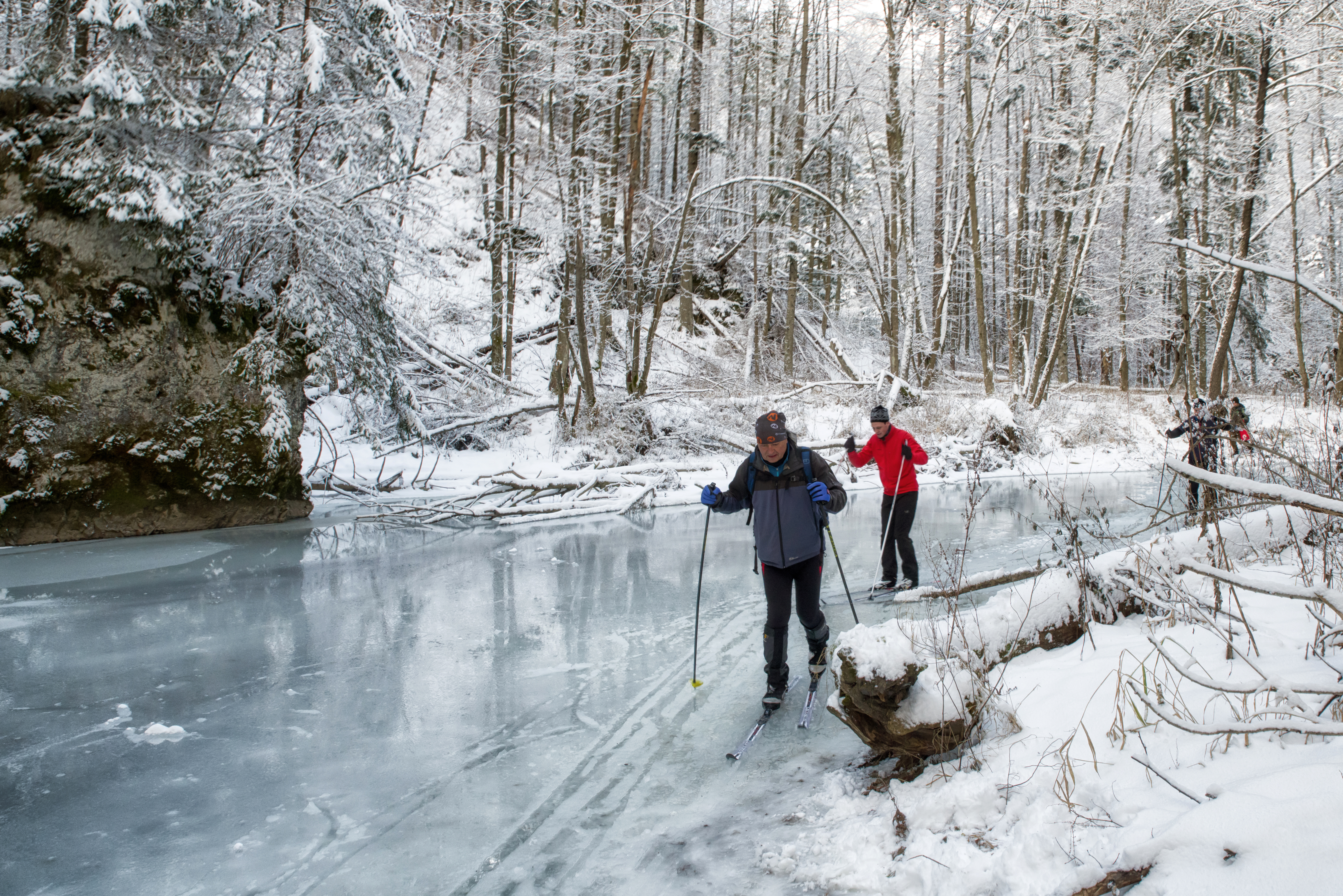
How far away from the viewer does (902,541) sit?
25.0ft

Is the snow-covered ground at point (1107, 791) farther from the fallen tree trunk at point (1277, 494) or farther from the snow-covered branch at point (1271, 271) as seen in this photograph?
the snow-covered branch at point (1271, 271)

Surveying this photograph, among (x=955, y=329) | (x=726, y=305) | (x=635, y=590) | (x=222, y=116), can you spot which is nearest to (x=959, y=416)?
(x=726, y=305)

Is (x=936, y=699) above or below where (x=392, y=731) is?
above

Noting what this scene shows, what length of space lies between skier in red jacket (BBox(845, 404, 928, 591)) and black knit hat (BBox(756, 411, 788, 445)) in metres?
2.63

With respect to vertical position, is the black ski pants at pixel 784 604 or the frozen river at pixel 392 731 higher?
the black ski pants at pixel 784 604

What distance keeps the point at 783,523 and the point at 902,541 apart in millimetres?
3132

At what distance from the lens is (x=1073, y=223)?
76.5ft

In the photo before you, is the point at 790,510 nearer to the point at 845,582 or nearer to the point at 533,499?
the point at 845,582

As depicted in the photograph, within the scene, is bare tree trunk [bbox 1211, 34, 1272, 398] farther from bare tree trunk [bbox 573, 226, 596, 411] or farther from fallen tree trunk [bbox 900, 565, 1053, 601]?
bare tree trunk [bbox 573, 226, 596, 411]

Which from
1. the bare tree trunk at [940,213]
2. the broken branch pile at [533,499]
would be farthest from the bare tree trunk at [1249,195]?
the broken branch pile at [533,499]

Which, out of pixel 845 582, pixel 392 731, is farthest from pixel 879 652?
pixel 392 731

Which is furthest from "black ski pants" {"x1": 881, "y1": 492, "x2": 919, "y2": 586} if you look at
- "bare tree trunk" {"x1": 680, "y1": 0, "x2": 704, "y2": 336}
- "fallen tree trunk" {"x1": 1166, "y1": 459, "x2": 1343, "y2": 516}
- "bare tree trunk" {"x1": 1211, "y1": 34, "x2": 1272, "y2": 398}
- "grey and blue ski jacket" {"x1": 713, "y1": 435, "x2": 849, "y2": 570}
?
"bare tree trunk" {"x1": 680, "y1": 0, "x2": 704, "y2": 336}

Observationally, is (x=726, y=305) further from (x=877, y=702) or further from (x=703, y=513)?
(x=877, y=702)

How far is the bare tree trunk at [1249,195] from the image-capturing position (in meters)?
14.8
